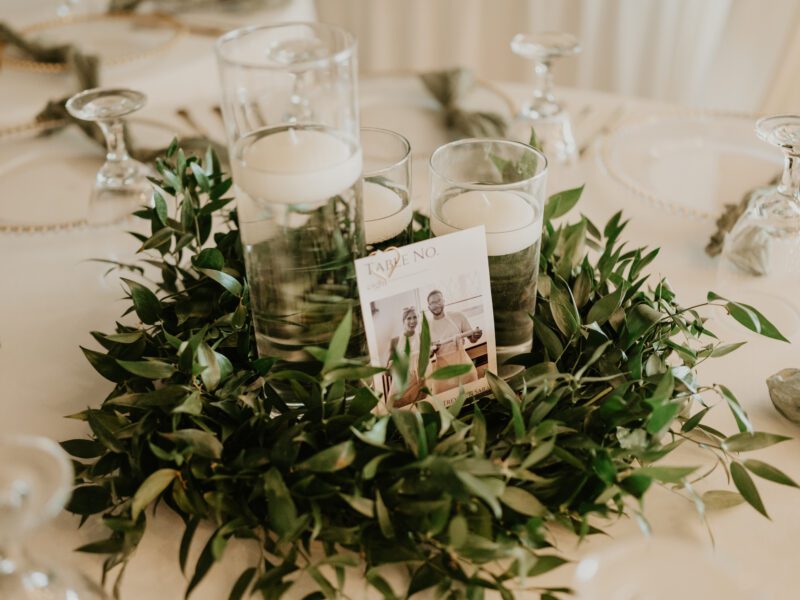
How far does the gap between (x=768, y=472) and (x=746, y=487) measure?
0.02 metres

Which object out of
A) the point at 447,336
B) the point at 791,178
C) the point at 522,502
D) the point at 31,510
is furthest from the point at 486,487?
the point at 791,178

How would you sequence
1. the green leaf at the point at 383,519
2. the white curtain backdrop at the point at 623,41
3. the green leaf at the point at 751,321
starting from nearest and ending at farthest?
the green leaf at the point at 383,519, the green leaf at the point at 751,321, the white curtain backdrop at the point at 623,41

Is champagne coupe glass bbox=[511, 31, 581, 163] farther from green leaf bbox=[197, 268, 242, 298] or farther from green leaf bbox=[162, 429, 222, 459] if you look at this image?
green leaf bbox=[162, 429, 222, 459]

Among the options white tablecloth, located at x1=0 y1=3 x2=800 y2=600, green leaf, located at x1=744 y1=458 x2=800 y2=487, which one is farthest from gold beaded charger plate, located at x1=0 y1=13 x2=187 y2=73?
green leaf, located at x1=744 y1=458 x2=800 y2=487

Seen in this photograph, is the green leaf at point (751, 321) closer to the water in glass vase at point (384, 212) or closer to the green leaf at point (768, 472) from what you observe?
the green leaf at point (768, 472)

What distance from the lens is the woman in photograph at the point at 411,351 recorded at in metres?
0.56

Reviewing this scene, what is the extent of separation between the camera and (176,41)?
1.23 meters

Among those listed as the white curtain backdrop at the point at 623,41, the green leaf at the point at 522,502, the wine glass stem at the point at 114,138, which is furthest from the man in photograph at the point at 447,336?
the white curtain backdrop at the point at 623,41

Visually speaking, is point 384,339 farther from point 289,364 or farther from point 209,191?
point 209,191

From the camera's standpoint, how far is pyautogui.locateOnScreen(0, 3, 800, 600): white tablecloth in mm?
520

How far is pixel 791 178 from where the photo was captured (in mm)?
701

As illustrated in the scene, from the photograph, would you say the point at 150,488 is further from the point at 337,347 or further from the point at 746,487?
the point at 746,487

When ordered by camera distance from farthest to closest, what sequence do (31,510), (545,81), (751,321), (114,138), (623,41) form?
(623,41), (545,81), (114,138), (751,321), (31,510)

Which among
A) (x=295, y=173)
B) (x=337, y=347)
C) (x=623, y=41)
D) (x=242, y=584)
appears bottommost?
(x=623, y=41)
